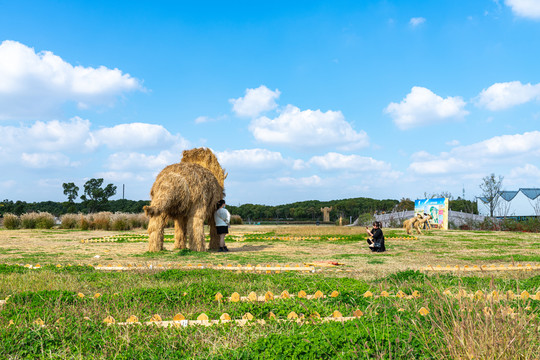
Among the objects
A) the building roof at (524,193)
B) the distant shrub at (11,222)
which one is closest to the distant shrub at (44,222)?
the distant shrub at (11,222)

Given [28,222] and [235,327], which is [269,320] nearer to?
[235,327]

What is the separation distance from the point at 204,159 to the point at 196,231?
10.4 ft

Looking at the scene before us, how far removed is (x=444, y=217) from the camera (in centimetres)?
3012

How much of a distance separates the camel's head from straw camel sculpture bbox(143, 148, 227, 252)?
4.98 feet

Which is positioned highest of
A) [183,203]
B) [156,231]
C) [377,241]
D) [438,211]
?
[183,203]

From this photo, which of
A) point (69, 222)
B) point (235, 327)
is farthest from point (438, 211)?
point (235, 327)

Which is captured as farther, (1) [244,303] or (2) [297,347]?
(1) [244,303]

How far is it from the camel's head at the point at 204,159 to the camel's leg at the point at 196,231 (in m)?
2.54

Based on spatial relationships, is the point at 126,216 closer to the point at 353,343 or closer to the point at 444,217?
the point at 444,217

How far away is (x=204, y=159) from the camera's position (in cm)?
1421

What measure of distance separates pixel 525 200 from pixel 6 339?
53.3m

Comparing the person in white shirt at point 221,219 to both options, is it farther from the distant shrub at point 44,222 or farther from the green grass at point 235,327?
the distant shrub at point 44,222

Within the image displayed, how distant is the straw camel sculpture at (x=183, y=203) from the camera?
11383mm

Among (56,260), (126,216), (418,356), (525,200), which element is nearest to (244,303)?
(418,356)
